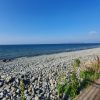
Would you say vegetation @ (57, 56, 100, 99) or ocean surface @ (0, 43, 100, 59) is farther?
ocean surface @ (0, 43, 100, 59)

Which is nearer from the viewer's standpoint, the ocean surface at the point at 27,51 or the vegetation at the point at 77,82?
the vegetation at the point at 77,82

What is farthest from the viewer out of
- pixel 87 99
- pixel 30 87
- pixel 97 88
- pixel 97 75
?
pixel 97 75

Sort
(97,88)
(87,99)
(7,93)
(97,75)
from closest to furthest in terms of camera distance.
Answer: (87,99) < (97,88) < (7,93) < (97,75)

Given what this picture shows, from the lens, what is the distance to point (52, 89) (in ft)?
34.3

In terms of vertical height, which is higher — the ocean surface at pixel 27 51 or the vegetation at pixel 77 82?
the vegetation at pixel 77 82

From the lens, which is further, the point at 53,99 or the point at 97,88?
the point at 97,88

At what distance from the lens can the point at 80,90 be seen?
9.78 m

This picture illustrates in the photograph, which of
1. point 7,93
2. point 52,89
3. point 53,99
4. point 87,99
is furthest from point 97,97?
point 7,93

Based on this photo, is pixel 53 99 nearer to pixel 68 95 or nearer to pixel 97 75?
pixel 68 95

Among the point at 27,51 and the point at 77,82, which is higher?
the point at 77,82

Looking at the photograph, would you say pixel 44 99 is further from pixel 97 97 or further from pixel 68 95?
pixel 97 97

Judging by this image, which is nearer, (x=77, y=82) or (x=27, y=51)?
(x=77, y=82)

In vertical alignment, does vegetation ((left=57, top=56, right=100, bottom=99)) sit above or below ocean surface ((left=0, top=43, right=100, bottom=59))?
above

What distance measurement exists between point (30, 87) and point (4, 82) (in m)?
2.25
